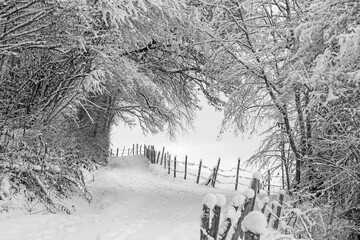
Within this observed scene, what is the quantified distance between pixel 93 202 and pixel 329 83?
8.44m

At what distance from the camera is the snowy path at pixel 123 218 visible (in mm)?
6766

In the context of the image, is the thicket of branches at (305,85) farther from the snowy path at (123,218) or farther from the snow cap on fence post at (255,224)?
the snow cap on fence post at (255,224)

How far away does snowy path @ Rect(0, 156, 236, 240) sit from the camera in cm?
677

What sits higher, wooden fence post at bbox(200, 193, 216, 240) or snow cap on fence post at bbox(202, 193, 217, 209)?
snow cap on fence post at bbox(202, 193, 217, 209)

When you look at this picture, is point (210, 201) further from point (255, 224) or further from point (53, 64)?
point (53, 64)

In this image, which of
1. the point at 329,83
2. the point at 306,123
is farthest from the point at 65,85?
the point at 329,83

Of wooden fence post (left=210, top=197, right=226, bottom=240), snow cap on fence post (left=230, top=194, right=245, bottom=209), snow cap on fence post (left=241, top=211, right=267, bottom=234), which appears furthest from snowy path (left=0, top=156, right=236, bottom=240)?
snow cap on fence post (left=241, top=211, right=267, bottom=234)

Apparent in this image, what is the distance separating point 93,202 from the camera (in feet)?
38.9

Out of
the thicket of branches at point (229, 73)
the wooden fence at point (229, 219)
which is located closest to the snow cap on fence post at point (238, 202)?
the wooden fence at point (229, 219)

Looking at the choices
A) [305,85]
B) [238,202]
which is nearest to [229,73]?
[305,85]

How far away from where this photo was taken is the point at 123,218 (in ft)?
31.5

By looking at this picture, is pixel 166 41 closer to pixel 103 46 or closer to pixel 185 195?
pixel 103 46

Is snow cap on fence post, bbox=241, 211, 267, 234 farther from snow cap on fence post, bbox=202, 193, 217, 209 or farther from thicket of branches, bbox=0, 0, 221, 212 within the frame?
thicket of branches, bbox=0, 0, 221, 212

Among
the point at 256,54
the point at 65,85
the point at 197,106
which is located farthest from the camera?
the point at 197,106
